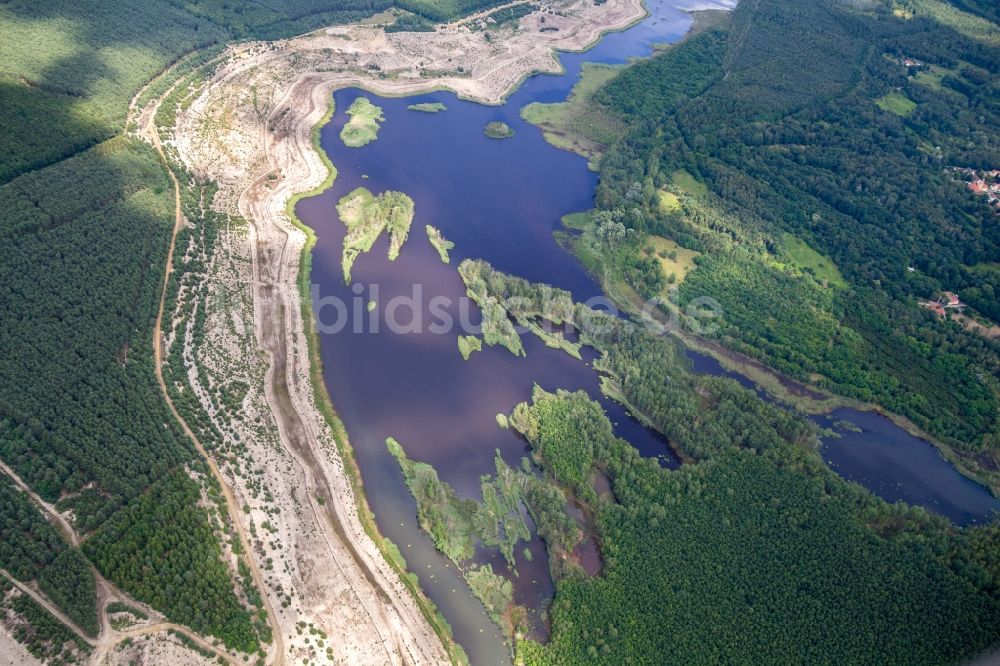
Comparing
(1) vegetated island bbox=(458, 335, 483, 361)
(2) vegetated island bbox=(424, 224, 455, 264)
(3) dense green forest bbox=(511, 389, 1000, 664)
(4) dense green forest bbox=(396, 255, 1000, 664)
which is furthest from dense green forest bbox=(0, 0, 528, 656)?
(2) vegetated island bbox=(424, 224, 455, 264)

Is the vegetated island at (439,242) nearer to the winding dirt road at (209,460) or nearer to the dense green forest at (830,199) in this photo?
the dense green forest at (830,199)

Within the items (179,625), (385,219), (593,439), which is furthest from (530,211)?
(179,625)

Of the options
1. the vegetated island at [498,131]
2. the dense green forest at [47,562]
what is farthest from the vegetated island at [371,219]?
the dense green forest at [47,562]

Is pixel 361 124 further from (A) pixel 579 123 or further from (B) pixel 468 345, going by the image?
(B) pixel 468 345

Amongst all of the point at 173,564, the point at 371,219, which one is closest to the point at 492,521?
the point at 173,564

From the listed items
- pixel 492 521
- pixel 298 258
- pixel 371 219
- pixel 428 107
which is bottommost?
pixel 492 521
